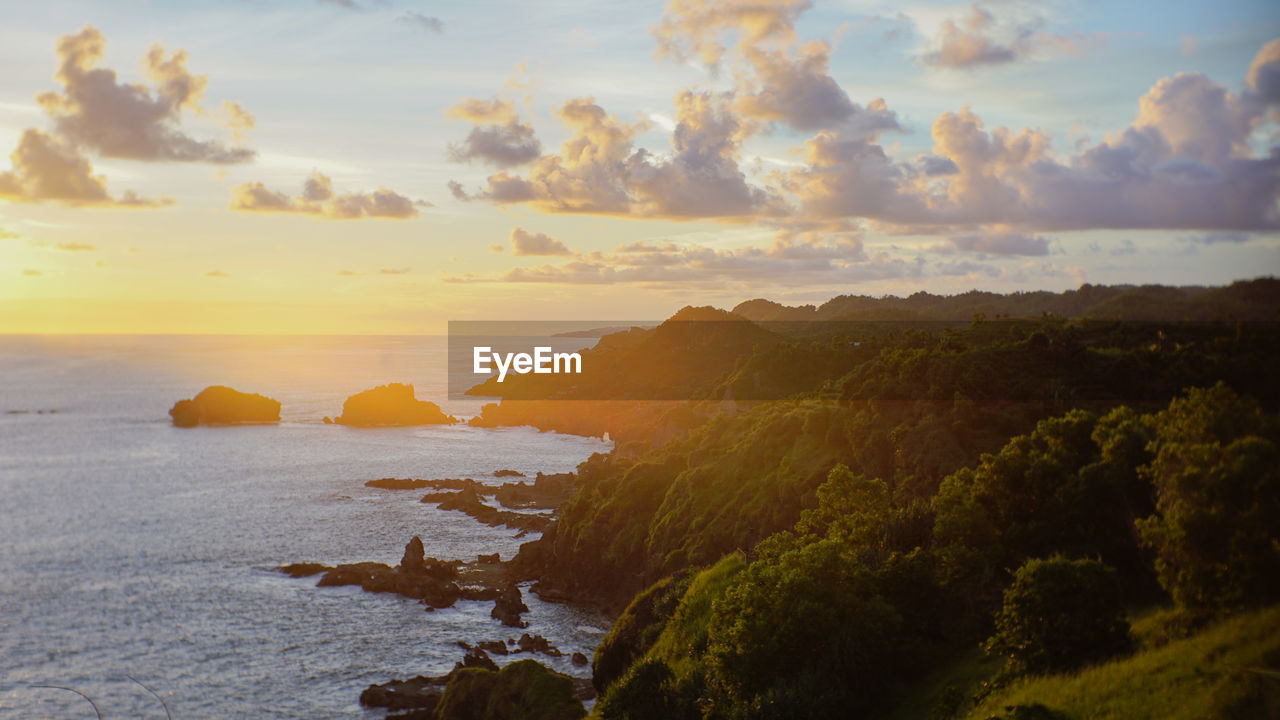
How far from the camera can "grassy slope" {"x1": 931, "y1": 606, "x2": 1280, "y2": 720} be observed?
1814 cm

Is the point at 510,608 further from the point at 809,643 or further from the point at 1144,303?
the point at 1144,303

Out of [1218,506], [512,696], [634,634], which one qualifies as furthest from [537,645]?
[1218,506]

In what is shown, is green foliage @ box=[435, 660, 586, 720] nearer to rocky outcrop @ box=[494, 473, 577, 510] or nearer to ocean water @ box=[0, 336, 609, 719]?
ocean water @ box=[0, 336, 609, 719]

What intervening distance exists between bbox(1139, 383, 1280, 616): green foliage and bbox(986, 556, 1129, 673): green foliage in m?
1.82

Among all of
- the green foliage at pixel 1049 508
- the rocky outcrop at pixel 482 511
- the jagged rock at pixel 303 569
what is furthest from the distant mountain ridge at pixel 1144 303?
the jagged rock at pixel 303 569

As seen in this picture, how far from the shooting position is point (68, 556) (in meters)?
83.9

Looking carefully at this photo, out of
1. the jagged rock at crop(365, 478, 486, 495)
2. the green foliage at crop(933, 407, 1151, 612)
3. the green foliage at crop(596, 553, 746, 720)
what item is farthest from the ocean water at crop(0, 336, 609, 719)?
the green foliage at crop(933, 407, 1151, 612)

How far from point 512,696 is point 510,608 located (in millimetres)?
26683

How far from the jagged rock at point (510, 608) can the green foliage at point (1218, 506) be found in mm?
50307

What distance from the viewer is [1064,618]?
23312 millimetres

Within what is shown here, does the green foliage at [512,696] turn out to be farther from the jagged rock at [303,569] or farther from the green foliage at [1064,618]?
the jagged rock at [303,569]

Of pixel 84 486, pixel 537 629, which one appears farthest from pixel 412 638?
pixel 84 486

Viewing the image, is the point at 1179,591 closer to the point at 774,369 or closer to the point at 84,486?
the point at 774,369

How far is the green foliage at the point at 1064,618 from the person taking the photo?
76.1 feet
